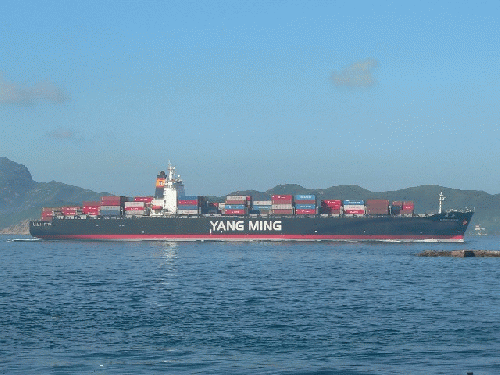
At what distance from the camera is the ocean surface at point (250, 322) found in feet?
73.9

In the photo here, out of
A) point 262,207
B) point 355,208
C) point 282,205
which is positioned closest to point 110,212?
point 262,207

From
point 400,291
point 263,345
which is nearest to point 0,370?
point 263,345

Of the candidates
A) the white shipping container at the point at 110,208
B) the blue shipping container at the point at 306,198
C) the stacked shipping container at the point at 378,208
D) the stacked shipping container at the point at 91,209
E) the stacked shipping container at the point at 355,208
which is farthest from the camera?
the stacked shipping container at the point at 91,209

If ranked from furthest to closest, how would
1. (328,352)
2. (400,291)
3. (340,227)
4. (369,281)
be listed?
1. (340,227)
2. (369,281)
3. (400,291)
4. (328,352)

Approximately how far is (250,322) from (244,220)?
8855cm

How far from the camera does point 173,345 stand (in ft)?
84.4

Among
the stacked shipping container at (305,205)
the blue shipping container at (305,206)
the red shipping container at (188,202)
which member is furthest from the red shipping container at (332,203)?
the red shipping container at (188,202)

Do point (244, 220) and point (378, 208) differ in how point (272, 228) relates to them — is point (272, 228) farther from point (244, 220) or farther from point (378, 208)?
point (378, 208)

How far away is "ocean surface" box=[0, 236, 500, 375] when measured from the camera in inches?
886

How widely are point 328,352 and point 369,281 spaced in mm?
27673

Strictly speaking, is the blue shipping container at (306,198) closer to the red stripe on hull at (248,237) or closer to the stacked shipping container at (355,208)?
the stacked shipping container at (355,208)

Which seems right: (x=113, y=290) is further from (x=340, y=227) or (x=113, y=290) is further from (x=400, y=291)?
(x=340, y=227)

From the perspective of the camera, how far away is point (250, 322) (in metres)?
31.0

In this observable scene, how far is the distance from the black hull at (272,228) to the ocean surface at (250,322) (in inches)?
2145
